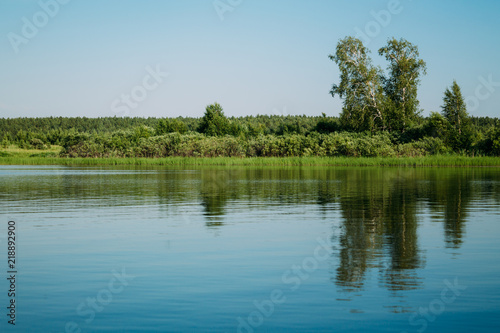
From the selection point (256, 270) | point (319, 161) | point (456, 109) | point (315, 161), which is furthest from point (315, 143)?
point (256, 270)

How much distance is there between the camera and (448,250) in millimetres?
13141

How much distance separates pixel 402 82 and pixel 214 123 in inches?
1957

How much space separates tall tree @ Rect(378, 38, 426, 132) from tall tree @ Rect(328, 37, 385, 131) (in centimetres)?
222

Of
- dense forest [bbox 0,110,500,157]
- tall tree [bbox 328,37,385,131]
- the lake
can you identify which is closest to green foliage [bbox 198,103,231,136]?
dense forest [bbox 0,110,500,157]

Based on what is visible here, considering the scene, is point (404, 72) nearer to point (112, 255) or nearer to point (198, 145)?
point (198, 145)

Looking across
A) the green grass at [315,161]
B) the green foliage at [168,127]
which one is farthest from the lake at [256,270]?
the green foliage at [168,127]

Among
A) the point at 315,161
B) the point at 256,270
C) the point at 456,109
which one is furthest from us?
the point at 456,109

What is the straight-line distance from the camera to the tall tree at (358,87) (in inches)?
3194

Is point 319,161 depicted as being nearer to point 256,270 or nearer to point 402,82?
point 402,82

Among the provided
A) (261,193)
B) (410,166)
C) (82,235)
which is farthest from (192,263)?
(410,166)

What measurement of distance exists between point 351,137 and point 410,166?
10942mm

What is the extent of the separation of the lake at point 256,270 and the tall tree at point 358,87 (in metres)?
60.2

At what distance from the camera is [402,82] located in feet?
267

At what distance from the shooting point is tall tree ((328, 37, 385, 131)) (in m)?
81.1
